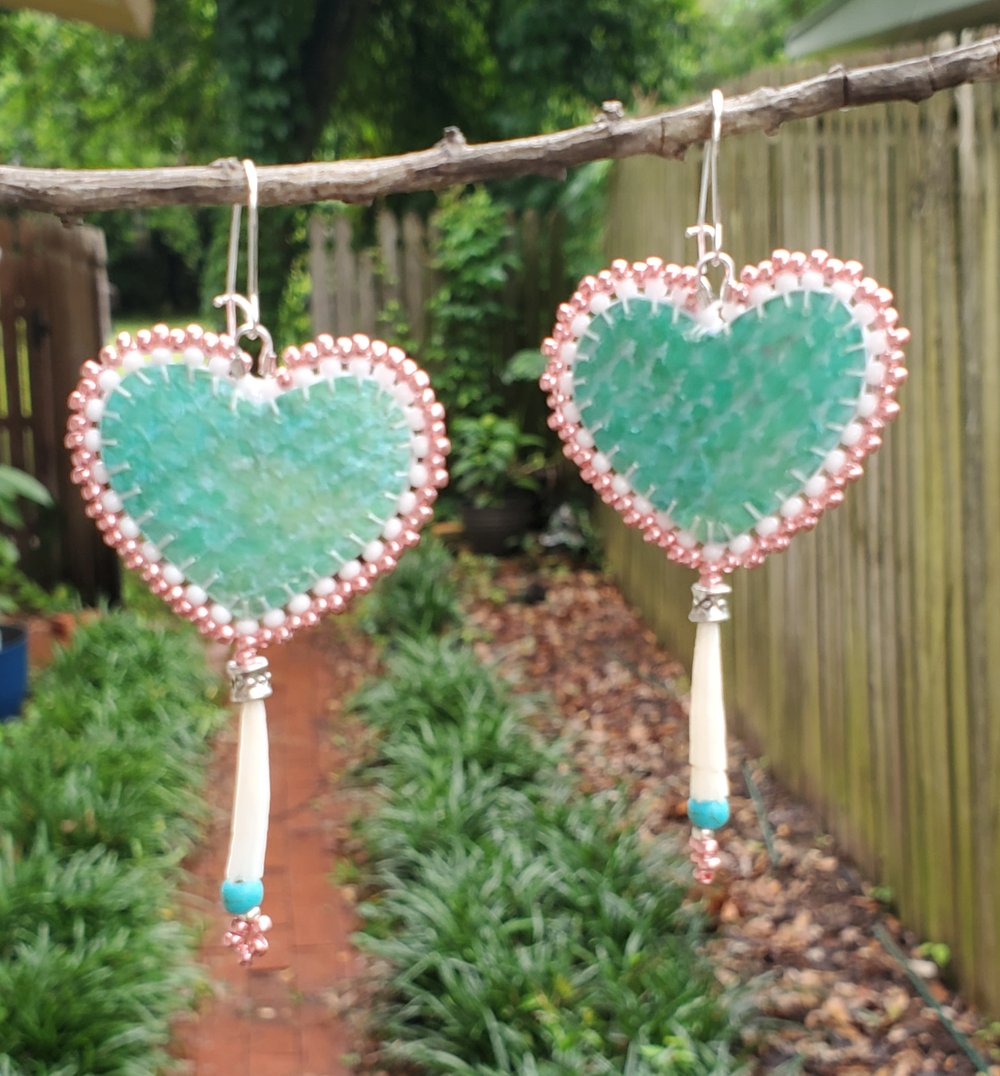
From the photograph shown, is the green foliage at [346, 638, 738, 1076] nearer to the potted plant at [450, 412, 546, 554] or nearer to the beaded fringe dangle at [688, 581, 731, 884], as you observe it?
the beaded fringe dangle at [688, 581, 731, 884]

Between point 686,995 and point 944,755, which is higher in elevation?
point 944,755

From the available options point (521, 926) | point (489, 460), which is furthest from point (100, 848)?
point (489, 460)

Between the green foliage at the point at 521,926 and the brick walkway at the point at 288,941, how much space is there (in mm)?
149

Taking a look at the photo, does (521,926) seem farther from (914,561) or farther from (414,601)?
(414,601)

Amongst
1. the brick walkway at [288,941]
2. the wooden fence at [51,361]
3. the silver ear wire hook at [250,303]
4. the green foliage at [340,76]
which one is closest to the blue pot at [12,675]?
the brick walkway at [288,941]

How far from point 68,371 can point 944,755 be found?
14.9 feet

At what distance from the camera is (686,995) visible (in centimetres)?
262

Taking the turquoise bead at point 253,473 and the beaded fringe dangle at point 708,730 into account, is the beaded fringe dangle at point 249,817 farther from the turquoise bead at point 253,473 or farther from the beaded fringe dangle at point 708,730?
the beaded fringe dangle at point 708,730

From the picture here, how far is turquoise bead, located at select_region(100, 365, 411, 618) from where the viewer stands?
3.83ft

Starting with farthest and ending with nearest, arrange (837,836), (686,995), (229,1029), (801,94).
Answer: (837,836) → (229,1029) → (686,995) → (801,94)

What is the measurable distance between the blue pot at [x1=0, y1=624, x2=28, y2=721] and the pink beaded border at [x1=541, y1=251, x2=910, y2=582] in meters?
3.54

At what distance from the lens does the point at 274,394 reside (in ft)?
3.87

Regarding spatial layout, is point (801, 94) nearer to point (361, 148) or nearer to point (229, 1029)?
point (229, 1029)

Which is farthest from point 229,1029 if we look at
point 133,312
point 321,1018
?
point 133,312
